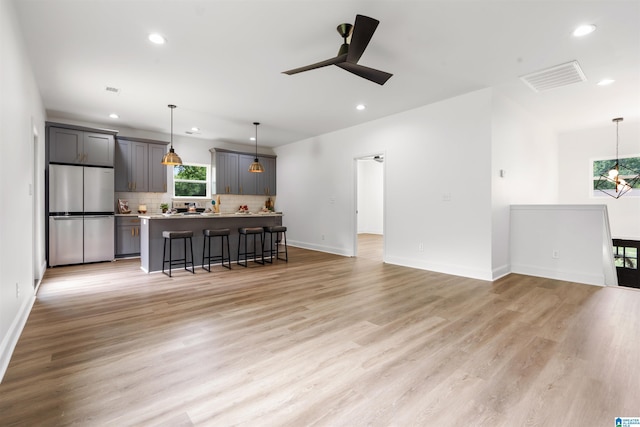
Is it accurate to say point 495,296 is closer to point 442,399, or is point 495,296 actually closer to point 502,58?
point 442,399

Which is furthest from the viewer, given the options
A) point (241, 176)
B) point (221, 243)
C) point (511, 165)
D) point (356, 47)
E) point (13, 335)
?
point (241, 176)

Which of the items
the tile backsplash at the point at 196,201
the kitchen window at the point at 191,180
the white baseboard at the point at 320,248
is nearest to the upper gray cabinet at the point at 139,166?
the tile backsplash at the point at 196,201

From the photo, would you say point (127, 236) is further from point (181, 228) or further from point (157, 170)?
point (181, 228)

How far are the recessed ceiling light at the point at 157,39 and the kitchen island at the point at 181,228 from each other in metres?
2.63

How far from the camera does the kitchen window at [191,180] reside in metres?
7.20

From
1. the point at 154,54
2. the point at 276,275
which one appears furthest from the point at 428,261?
the point at 154,54

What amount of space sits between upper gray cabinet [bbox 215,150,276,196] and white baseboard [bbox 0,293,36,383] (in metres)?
4.81

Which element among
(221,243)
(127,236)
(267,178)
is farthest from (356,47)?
(267,178)

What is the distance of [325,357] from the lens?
2.20m

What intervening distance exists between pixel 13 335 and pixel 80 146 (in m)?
4.31

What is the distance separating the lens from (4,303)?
2.16 meters

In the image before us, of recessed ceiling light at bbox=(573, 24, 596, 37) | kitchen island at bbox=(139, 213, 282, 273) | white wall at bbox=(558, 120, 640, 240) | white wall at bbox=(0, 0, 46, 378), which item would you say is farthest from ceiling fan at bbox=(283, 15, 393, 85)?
white wall at bbox=(558, 120, 640, 240)

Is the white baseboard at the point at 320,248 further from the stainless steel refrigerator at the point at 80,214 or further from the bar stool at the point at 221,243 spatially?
the stainless steel refrigerator at the point at 80,214

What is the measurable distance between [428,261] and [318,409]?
3.95 meters
